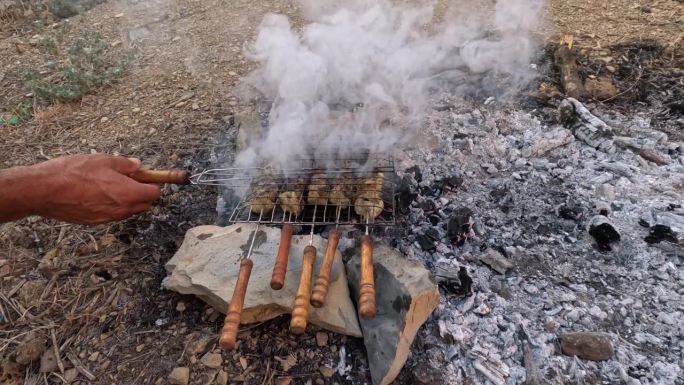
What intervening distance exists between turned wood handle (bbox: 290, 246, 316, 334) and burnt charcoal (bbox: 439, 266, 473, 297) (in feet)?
2.65

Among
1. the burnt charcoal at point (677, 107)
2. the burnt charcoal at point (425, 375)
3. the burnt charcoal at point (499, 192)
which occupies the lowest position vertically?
the burnt charcoal at point (425, 375)

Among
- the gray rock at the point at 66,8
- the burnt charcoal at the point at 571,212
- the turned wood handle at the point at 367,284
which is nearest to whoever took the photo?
the turned wood handle at the point at 367,284

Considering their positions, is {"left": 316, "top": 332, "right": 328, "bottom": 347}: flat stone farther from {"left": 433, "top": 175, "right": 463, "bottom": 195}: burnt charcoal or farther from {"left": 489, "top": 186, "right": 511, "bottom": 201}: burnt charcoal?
{"left": 489, "top": 186, "right": 511, "bottom": 201}: burnt charcoal

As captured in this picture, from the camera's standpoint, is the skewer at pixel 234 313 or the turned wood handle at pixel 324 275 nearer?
the skewer at pixel 234 313

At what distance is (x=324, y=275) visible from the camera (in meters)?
2.11

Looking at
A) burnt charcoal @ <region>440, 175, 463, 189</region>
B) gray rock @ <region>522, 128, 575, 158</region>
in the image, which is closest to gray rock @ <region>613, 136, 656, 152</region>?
gray rock @ <region>522, 128, 575, 158</region>

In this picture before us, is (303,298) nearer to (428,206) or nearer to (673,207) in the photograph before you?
(428,206)

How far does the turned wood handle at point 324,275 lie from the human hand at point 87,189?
1.24m

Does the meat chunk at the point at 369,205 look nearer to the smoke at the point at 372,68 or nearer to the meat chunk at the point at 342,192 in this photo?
the meat chunk at the point at 342,192

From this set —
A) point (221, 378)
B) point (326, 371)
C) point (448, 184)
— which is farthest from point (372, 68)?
point (221, 378)

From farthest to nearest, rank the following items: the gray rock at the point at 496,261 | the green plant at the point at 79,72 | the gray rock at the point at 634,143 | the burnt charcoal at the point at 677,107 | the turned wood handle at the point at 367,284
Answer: the green plant at the point at 79,72 → the burnt charcoal at the point at 677,107 → the gray rock at the point at 634,143 → the gray rock at the point at 496,261 → the turned wood handle at the point at 367,284

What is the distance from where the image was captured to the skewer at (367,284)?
6.30ft

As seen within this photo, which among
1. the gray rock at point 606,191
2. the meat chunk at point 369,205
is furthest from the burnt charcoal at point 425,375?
the gray rock at point 606,191

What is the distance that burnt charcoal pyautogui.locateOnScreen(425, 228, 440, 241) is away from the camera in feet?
9.12
